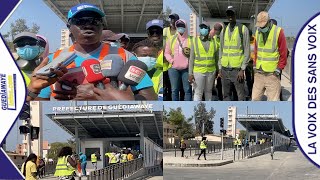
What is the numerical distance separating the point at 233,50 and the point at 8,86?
8.87 ft

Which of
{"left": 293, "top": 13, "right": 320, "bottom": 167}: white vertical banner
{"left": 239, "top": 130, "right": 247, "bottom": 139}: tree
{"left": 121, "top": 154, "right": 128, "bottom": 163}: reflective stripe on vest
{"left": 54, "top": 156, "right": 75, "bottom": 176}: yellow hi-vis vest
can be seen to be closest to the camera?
{"left": 293, "top": 13, "right": 320, "bottom": 167}: white vertical banner

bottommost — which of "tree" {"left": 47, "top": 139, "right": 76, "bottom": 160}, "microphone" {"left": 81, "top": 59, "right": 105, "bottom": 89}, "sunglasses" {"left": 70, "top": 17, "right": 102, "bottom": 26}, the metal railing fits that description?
the metal railing

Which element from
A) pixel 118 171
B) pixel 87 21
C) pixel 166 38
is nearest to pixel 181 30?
pixel 166 38

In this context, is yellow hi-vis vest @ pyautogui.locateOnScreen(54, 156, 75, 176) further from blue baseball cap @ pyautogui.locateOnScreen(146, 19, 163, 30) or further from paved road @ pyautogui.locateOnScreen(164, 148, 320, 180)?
blue baseball cap @ pyautogui.locateOnScreen(146, 19, 163, 30)

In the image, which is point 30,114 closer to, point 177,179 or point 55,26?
point 55,26

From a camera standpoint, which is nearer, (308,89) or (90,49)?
(308,89)

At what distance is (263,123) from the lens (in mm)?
A: 6633

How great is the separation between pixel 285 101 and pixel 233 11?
1.16 meters

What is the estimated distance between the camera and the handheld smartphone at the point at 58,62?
6949 millimetres

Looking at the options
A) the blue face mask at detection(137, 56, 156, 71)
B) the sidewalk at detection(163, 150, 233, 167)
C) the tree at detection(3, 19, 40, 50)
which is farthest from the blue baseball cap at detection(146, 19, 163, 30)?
the sidewalk at detection(163, 150, 233, 167)

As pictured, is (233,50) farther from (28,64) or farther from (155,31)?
(28,64)

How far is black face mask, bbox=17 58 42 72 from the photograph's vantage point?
702cm

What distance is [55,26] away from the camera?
6914 mm

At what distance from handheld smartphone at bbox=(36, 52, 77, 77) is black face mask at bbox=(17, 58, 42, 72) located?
92 mm
